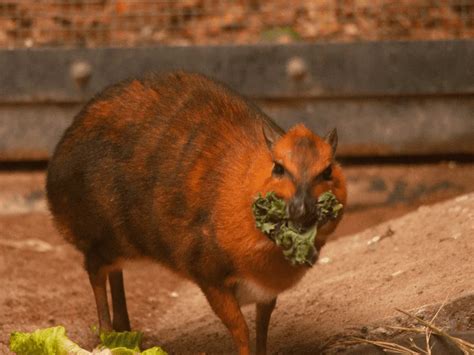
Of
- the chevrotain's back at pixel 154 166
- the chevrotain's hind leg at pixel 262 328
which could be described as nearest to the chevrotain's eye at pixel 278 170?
the chevrotain's back at pixel 154 166

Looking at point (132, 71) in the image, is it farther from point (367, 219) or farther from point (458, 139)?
point (458, 139)

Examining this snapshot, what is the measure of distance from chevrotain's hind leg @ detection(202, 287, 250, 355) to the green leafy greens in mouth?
1.75 feet

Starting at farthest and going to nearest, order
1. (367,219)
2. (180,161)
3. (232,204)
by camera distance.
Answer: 1. (367,219)
2. (180,161)
3. (232,204)

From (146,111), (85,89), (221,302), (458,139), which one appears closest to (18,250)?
(85,89)

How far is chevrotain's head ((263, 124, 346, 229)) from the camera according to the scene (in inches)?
154

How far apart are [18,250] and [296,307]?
8.02 ft

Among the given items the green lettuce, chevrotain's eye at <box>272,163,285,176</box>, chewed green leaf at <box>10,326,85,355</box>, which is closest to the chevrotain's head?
chevrotain's eye at <box>272,163,285,176</box>

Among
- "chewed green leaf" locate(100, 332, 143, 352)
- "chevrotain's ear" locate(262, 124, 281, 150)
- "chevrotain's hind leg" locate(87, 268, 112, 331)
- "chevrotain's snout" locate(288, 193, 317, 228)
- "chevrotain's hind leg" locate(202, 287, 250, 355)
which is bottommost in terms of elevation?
"chewed green leaf" locate(100, 332, 143, 352)

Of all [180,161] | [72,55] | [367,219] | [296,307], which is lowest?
[367,219]

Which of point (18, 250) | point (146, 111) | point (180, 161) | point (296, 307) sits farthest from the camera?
point (18, 250)

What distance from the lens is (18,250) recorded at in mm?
7082

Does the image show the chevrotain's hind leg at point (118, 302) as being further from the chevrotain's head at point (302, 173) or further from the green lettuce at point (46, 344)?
the chevrotain's head at point (302, 173)

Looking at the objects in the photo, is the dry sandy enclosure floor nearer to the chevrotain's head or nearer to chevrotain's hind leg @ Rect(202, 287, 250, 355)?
chevrotain's hind leg @ Rect(202, 287, 250, 355)

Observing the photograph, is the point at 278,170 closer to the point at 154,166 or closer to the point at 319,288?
the point at 154,166
